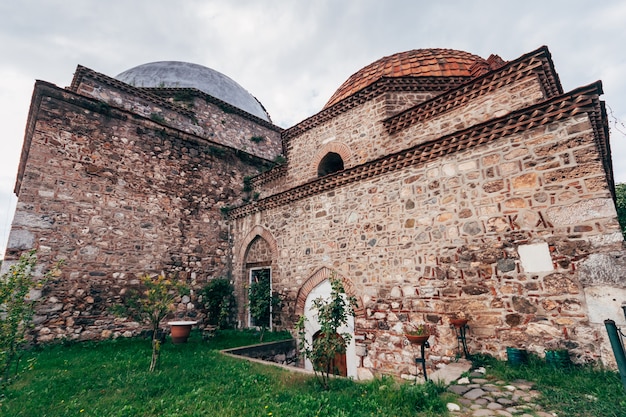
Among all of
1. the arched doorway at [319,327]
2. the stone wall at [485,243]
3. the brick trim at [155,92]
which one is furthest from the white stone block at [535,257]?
the brick trim at [155,92]

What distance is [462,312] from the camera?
14.8 ft

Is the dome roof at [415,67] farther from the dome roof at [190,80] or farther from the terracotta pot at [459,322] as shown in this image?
the dome roof at [190,80]

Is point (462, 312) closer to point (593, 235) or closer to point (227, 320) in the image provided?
point (593, 235)

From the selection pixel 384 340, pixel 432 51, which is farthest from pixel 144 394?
pixel 432 51

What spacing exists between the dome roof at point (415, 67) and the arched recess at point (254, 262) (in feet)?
15.8

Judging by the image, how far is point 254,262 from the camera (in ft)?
29.3

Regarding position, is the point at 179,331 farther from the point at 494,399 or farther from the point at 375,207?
the point at 494,399

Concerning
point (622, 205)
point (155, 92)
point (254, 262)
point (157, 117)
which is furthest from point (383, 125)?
point (622, 205)

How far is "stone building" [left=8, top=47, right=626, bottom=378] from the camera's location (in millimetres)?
3896

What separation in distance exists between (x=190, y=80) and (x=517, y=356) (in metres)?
14.9

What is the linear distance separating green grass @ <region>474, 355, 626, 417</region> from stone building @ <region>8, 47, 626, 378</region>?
12.6 inches

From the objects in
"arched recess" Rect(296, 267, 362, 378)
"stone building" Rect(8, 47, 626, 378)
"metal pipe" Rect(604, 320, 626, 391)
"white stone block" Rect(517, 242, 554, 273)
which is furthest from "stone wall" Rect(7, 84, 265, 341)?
"metal pipe" Rect(604, 320, 626, 391)

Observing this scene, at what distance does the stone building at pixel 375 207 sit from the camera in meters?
3.90

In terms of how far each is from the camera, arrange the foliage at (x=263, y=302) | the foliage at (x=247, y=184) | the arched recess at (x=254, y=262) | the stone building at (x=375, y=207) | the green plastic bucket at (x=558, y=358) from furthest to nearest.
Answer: the foliage at (x=247, y=184) < the arched recess at (x=254, y=262) < the foliage at (x=263, y=302) < the stone building at (x=375, y=207) < the green plastic bucket at (x=558, y=358)
